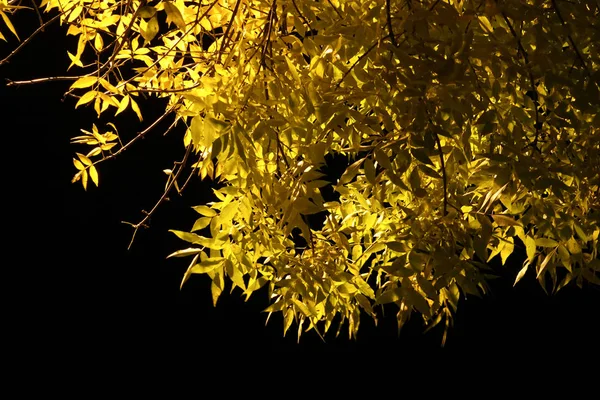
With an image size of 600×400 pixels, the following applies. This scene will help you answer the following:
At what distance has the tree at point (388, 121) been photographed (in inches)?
53.5

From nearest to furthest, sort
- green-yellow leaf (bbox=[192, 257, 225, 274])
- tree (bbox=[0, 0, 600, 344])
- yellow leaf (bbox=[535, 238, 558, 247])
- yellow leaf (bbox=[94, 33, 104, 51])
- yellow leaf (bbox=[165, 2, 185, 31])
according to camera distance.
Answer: yellow leaf (bbox=[165, 2, 185, 31])
tree (bbox=[0, 0, 600, 344])
green-yellow leaf (bbox=[192, 257, 225, 274])
yellow leaf (bbox=[535, 238, 558, 247])
yellow leaf (bbox=[94, 33, 104, 51])

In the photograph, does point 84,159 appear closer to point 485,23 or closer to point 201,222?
point 201,222

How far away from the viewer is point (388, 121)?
4.69 feet

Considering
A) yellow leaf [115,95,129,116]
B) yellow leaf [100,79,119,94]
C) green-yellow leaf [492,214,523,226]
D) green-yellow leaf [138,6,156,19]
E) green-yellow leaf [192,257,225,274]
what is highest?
green-yellow leaf [138,6,156,19]

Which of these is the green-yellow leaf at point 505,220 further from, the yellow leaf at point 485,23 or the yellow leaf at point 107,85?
the yellow leaf at point 107,85

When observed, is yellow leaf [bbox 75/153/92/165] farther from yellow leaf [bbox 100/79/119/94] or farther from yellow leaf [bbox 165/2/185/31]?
yellow leaf [bbox 165/2/185/31]

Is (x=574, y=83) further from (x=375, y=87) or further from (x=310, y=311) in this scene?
(x=310, y=311)

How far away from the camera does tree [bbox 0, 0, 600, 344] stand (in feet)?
4.46

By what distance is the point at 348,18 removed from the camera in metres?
1.45

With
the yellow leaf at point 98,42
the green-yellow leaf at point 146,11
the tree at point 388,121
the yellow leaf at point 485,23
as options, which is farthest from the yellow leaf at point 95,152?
the yellow leaf at point 485,23

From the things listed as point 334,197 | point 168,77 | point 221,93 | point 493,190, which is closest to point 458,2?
point 493,190

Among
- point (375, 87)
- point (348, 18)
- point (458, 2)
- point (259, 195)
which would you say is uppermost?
point (458, 2)

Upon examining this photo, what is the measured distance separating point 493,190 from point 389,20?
343 mm

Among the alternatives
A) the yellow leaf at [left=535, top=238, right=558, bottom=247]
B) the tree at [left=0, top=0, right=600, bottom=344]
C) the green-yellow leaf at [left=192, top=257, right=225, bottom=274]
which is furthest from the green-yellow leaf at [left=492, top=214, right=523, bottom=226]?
the green-yellow leaf at [left=192, top=257, right=225, bottom=274]
